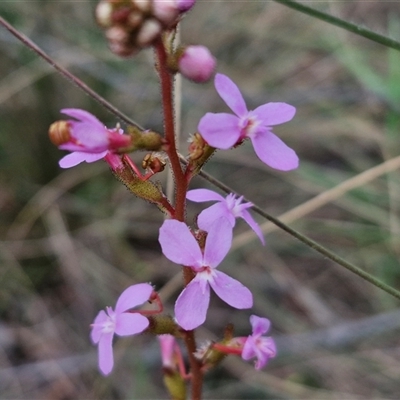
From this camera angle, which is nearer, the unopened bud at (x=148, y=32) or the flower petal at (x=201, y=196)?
the unopened bud at (x=148, y=32)

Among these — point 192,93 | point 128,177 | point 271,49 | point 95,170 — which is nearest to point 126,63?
point 192,93

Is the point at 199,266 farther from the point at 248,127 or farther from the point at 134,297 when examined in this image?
the point at 248,127

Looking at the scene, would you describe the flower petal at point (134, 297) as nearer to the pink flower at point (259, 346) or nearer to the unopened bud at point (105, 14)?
the pink flower at point (259, 346)

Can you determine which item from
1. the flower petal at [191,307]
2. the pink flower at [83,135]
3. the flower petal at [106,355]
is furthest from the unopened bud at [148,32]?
the flower petal at [106,355]

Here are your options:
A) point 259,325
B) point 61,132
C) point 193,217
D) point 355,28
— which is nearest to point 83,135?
point 61,132

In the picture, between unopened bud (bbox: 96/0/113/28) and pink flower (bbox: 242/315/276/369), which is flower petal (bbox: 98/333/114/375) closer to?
pink flower (bbox: 242/315/276/369)

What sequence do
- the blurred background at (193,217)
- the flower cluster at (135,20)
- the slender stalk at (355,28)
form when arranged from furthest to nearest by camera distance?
1. the blurred background at (193,217)
2. the slender stalk at (355,28)
3. the flower cluster at (135,20)

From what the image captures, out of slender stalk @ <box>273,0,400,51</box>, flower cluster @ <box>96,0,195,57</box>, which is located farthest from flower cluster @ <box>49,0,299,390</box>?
slender stalk @ <box>273,0,400,51</box>

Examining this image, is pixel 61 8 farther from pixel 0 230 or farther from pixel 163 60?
pixel 163 60
